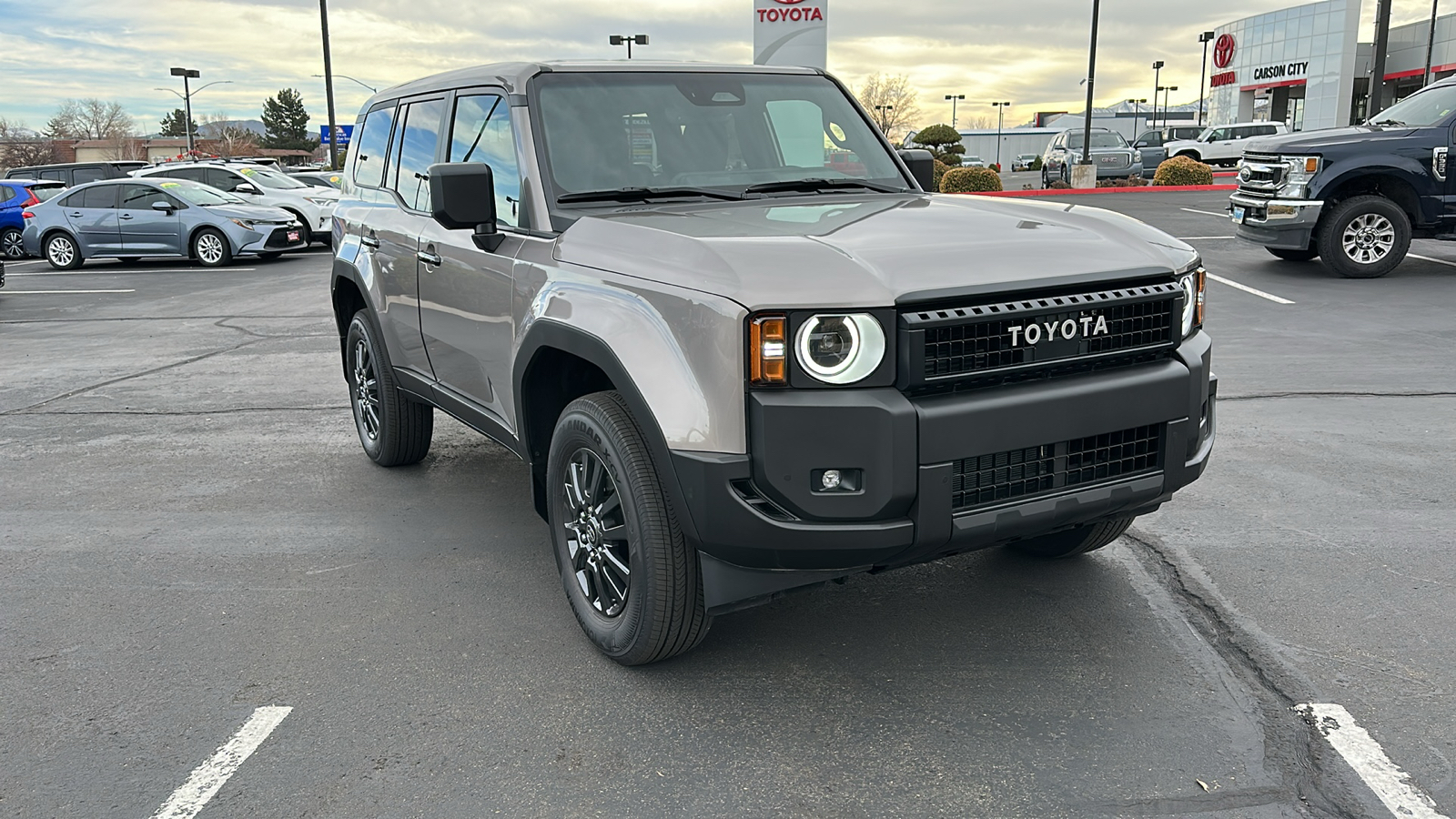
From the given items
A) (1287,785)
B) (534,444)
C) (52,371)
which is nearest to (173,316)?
(52,371)

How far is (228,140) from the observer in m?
101

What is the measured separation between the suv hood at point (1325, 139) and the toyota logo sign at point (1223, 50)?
52.1 m

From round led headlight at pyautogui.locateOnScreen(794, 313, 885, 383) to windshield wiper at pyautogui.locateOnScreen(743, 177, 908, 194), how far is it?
149cm

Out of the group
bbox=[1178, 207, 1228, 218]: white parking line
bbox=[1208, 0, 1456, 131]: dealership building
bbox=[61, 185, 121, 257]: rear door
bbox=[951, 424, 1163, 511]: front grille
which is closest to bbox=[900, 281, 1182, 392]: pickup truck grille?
bbox=[951, 424, 1163, 511]: front grille

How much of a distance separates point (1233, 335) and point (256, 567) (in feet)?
26.1

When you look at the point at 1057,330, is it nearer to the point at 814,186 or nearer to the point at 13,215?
Answer: the point at 814,186

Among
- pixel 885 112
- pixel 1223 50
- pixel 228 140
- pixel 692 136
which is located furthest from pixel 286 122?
pixel 692 136

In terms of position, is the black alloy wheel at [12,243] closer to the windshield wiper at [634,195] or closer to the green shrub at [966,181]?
the green shrub at [966,181]

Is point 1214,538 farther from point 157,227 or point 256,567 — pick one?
point 157,227

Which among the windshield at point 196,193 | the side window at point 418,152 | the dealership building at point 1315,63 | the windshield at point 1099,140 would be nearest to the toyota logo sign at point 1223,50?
the dealership building at point 1315,63

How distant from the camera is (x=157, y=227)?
62.6 ft

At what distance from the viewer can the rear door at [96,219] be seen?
19312mm

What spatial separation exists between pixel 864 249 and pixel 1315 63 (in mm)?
57588

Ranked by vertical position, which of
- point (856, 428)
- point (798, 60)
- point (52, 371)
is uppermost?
point (798, 60)
